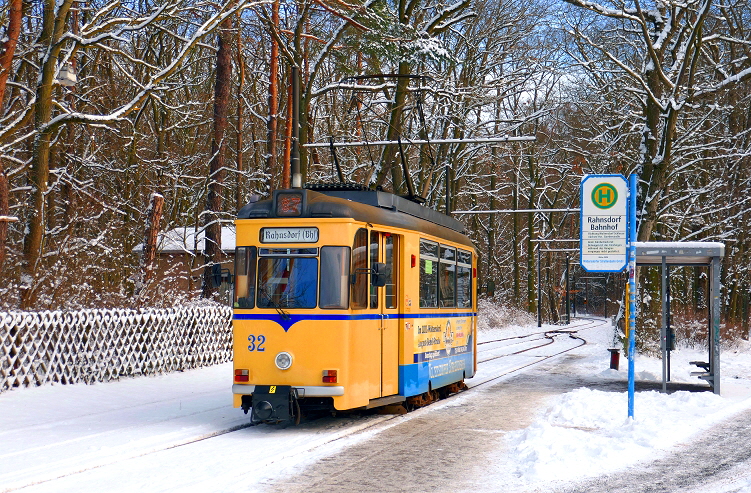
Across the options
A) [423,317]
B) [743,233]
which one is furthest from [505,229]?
[423,317]

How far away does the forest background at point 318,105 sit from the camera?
17.2m

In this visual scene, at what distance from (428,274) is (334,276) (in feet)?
9.28

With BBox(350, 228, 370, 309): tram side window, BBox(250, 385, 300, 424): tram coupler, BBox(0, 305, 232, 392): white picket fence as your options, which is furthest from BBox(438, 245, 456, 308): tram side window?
BBox(0, 305, 232, 392): white picket fence

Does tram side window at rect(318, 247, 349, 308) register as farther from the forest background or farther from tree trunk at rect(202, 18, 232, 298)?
tree trunk at rect(202, 18, 232, 298)

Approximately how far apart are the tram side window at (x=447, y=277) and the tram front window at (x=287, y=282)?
360cm

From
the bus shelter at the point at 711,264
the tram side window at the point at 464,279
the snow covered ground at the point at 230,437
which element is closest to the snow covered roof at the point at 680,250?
the bus shelter at the point at 711,264

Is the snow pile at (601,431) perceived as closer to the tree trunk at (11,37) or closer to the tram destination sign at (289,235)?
the tram destination sign at (289,235)

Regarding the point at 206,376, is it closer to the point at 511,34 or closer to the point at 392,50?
the point at 392,50

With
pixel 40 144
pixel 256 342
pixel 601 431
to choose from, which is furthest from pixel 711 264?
pixel 40 144

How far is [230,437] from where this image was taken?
1071 cm

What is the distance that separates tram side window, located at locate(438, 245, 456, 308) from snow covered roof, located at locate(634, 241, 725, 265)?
3353 millimetres

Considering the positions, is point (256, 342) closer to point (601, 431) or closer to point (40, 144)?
point (601, 431)

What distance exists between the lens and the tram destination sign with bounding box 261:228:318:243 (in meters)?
11.4

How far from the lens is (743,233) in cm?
3106
